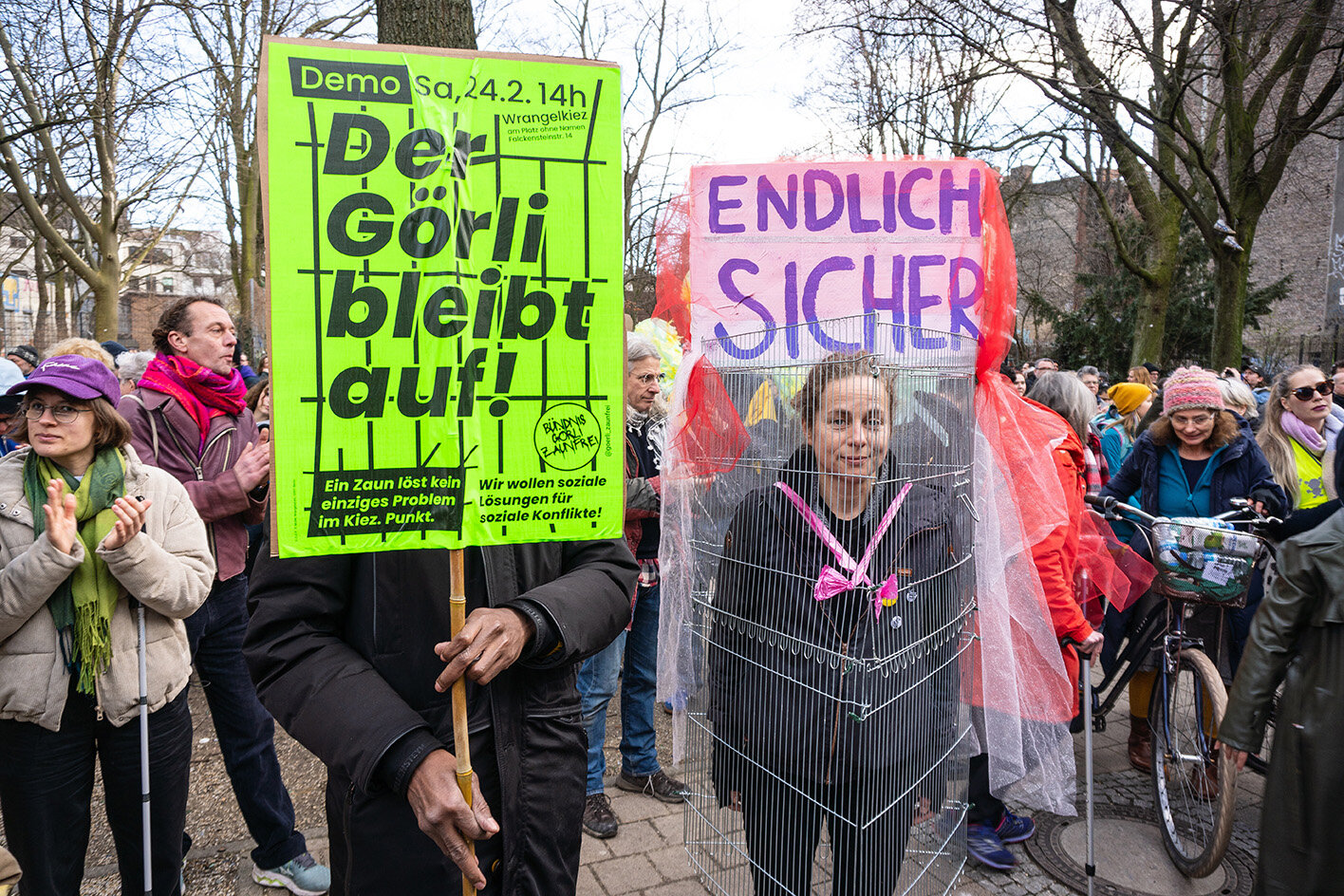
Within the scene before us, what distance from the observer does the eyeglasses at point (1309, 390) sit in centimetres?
524

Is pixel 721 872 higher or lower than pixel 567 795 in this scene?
lower

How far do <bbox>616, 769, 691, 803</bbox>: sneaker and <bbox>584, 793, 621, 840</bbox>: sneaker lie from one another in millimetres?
305

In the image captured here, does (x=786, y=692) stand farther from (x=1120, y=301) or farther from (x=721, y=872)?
(x=1120, y=301)

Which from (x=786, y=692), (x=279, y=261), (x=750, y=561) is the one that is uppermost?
(x=279, y=261)

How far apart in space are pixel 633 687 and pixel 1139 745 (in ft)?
9.18

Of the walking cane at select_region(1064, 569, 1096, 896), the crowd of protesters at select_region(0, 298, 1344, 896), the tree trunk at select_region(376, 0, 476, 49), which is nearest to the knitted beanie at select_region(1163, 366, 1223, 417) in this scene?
the crowd of protesters at select_region(0, 298, 1344, 896)

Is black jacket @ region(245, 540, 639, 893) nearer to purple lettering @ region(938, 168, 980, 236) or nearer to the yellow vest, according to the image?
purple lettering @ region(938, 168, 980, 236)

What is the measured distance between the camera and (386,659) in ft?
5.31

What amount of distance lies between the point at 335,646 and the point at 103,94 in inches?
507

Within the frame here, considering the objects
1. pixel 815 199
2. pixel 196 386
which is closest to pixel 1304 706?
pixel 815 199

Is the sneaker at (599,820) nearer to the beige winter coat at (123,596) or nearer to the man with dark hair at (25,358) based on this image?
the beige winter coat at (123,596)

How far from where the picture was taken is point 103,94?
11.2 m

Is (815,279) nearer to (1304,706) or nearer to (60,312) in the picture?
(1304,706)

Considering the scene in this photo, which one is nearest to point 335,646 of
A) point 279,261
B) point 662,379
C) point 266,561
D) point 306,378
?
point 266,561
